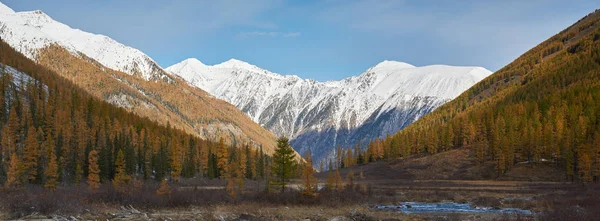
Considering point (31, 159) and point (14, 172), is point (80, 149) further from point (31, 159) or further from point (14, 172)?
point (14, 172)

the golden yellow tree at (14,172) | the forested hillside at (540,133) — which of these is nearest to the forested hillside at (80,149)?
the golden yellow tree at (14,172)

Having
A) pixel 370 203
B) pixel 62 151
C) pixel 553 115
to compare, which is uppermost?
pixel 553 115

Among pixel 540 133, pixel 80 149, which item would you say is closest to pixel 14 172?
pixel 80 149

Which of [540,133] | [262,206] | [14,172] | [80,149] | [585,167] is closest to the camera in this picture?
[262,206]

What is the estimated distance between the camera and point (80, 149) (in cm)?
9806

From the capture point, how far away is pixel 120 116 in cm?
15688

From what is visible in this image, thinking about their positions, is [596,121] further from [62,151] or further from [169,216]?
[62,151]

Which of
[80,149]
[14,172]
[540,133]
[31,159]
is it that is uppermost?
[540,133]

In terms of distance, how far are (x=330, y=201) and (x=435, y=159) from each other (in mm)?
82058

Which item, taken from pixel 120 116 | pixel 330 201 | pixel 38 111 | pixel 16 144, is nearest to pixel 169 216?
pixel 330 201

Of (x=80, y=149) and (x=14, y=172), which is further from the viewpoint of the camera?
(x=80, y=149)

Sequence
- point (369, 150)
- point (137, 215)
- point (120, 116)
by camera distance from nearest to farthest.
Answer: point (137, 215), point (120, 116), point (369, 150)

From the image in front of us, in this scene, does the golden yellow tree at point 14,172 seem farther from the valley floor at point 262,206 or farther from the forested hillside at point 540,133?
the forested hillside at point 540,133

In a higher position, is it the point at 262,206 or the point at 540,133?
the point at 540,133
